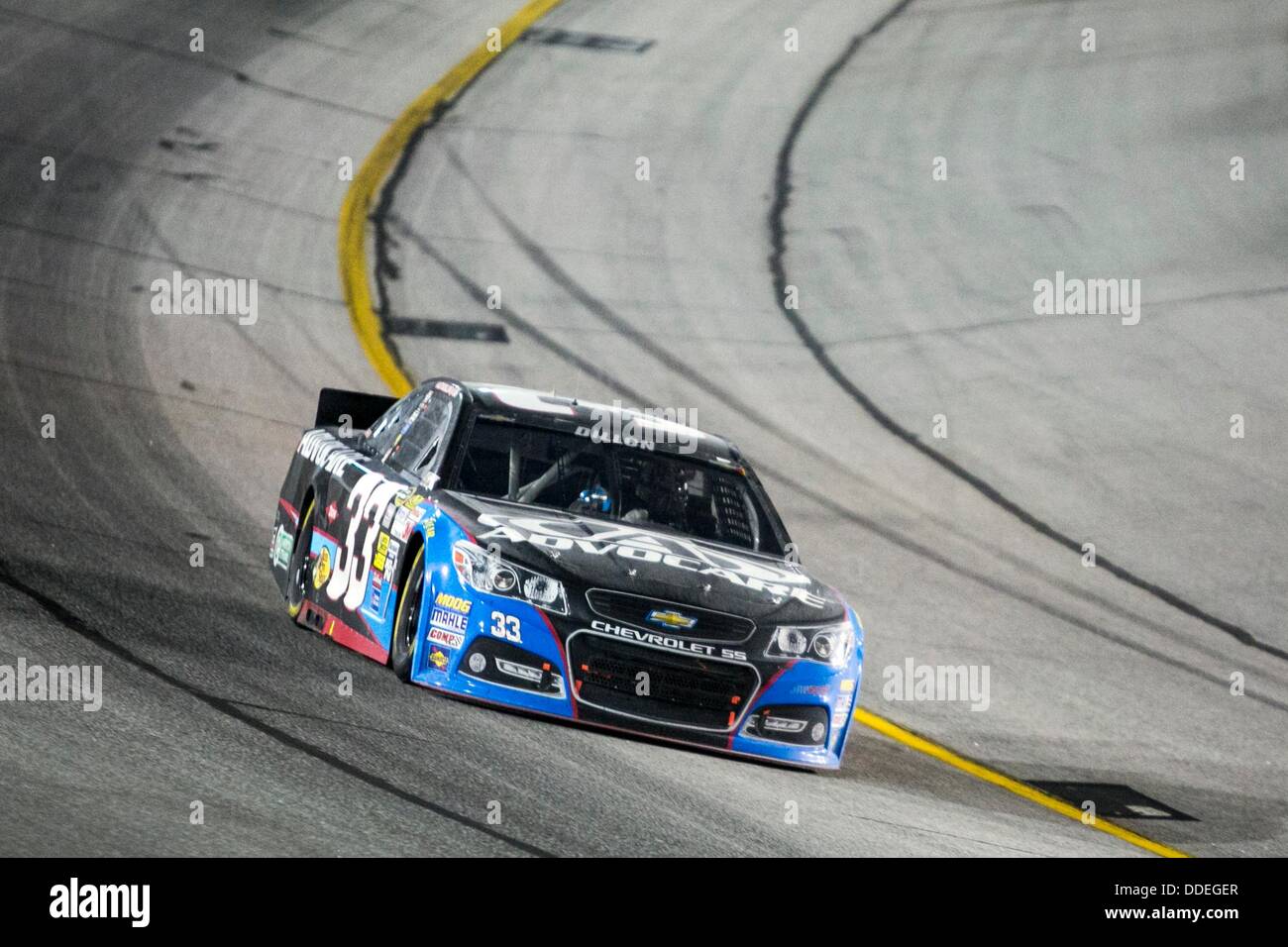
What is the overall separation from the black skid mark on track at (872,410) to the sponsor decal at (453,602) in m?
6.61

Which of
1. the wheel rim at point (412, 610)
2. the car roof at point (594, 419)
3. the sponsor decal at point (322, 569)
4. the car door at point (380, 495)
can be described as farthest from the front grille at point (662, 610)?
the sponsor decal at point (322, 569)

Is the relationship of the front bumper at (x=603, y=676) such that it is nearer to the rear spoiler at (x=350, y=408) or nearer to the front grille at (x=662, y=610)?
the front grille at (x=662, y=610)

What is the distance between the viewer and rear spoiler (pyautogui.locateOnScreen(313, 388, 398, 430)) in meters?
10.5

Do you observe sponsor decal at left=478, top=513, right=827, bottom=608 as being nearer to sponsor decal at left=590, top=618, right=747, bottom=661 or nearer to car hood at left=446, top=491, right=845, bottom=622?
car hood at left=446, top=491, right=845, bottom=622

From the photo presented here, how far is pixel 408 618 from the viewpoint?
26.0 feet

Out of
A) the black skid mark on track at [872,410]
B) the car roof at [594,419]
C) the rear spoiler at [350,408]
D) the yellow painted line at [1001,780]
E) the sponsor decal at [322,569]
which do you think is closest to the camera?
the yellow painted line at [1001,780]

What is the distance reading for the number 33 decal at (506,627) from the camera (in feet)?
24.5

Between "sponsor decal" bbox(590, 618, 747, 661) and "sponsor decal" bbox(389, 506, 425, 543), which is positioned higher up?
"sponsor decal" bbox(389, 506, 425, 543)

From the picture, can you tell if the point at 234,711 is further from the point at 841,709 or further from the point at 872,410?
the point at 872,410

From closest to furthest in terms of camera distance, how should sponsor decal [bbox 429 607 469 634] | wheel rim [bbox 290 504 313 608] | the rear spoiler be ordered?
sponsor decal [bbox 429 607 469 634] < wheel rim [bbox 290 504 313 608] < the rear spoiler

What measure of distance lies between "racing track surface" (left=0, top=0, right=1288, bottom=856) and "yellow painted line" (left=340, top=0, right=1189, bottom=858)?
8.0 inches
